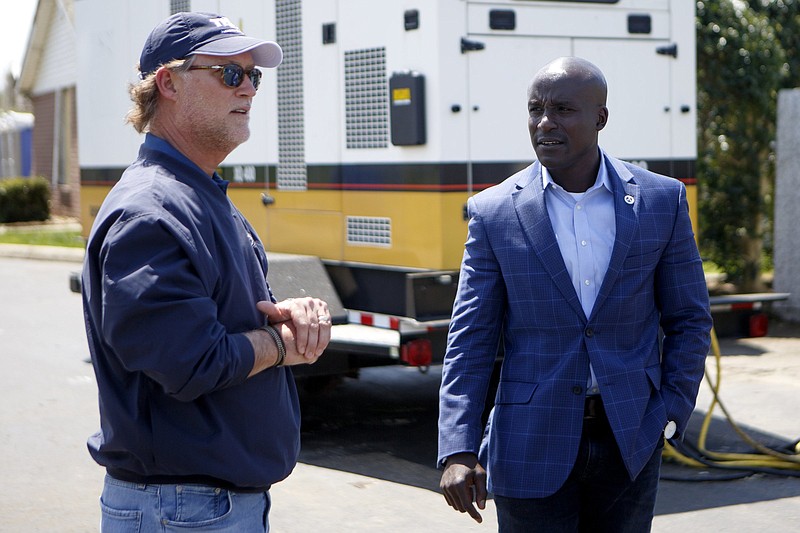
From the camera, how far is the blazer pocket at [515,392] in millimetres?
3012

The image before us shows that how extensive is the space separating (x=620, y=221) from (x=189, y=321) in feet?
4.11

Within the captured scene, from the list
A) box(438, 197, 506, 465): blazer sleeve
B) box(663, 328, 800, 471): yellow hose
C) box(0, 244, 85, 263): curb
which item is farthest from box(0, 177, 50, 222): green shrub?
box(438, 197, 506, 465): blazer sleeve

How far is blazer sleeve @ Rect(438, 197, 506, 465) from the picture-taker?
3.06 m

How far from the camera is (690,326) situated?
10.1 ft

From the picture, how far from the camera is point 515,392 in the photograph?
304 centimetres

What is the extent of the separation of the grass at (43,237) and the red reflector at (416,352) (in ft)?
47.8

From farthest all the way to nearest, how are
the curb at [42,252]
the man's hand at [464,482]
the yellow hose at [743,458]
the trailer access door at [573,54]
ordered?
the curb at [42,252] < the trailer access door at [573,54] < the yellow hose at [743,458] < the man's hand at [464,482]

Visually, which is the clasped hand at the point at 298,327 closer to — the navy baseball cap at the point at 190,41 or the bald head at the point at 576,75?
the navy baseball cap at the point at 190,41

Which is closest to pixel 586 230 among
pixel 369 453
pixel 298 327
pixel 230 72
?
pixel 298 327

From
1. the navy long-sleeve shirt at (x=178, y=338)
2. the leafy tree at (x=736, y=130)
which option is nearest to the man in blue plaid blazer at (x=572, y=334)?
the navy long-sleeve shirt at (x=178, y=338)

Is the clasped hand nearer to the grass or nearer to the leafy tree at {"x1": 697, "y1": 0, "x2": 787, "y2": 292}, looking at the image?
the leafy tree at {"x1": 697, "y1": 0, "x2": 787, "y2": 292}

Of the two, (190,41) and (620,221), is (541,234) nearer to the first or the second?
(620,221)

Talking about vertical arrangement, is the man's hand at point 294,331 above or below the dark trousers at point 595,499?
above

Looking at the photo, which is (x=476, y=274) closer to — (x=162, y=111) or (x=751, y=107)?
(x=162, y=111)
